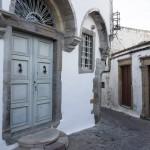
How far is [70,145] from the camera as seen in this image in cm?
534

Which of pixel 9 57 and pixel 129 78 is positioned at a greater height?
pixel 9 57

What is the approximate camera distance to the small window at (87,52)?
7.11 metres

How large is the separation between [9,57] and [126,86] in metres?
7.75

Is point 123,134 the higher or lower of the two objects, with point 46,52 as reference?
lower

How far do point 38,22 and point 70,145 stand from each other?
9.06ft

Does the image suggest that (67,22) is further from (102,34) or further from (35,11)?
(102,34)

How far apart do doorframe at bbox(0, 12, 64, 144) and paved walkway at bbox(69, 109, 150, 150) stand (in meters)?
0.79

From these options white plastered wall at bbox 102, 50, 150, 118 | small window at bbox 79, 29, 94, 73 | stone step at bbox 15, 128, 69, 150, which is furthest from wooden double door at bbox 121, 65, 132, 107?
stone step at bbox 15, 128, 69, 150

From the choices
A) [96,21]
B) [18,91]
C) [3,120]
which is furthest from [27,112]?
[96,21]

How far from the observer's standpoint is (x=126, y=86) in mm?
11250

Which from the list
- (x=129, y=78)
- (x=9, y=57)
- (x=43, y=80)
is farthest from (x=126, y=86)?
(x=9, y=57)

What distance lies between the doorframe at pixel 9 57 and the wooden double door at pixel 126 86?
18.6 feet

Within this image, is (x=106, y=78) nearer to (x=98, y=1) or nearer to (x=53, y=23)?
(x=98, y=1)

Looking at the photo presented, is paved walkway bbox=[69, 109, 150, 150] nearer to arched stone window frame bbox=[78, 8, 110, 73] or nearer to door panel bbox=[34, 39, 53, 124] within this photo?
door panel bbox=[34, 39, 53, 124]
